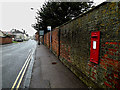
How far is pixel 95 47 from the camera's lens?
109 inches

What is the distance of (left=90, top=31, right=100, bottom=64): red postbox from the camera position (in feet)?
8.67

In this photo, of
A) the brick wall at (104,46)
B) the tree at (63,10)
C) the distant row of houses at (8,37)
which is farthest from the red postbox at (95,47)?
the distant row of houses at (8,37)

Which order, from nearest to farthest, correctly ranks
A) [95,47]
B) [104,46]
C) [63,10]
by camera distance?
[104,46] < [95,47] < [63,10]

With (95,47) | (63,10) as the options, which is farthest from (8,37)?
(95,47)

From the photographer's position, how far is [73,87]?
10.3 feet

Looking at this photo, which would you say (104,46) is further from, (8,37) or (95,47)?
(8,37)

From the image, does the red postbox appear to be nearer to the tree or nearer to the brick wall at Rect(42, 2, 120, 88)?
the brick wall at Rect(42, 2, 120, 88)

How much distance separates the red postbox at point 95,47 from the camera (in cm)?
264

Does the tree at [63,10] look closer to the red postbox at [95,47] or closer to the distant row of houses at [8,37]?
the red postbox at [95,47]

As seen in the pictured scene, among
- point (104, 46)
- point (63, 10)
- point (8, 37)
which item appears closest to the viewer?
point (104, 46)

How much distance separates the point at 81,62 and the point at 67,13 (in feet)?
38.6

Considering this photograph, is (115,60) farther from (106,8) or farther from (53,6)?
(53,6)

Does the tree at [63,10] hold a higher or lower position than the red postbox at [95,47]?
higher

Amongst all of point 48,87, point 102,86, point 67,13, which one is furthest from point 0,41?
point 102,86
